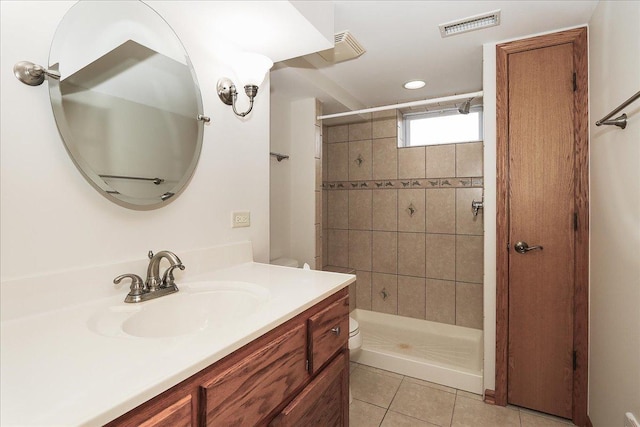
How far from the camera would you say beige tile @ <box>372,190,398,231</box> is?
10.4 ft

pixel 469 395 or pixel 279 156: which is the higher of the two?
pixel 279 156

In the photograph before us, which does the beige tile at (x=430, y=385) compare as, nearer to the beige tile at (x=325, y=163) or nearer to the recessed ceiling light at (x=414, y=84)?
the beige tile at (x=325, y=163)

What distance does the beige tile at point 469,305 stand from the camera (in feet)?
9.28

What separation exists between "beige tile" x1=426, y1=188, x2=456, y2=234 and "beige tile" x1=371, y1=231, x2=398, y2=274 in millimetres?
376

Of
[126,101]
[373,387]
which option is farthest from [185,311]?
[373,387]

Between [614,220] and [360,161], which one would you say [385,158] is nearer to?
[360,161]

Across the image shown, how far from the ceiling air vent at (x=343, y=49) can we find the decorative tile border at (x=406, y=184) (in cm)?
136

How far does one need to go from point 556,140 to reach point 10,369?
2.36 m

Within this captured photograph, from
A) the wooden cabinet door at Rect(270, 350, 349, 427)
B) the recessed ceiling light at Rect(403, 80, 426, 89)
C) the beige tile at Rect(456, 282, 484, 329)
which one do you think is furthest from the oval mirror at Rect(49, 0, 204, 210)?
the beige tile at Rect(456, 282, 484, 329)

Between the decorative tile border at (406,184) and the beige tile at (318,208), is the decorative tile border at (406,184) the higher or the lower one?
the higher one

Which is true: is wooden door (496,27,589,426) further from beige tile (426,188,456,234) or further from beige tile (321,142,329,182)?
beige tile (321,142,329,182)

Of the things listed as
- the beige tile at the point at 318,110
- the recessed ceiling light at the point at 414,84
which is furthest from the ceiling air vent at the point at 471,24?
the beige tile at the point at 318,110

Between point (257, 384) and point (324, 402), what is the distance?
42 cm

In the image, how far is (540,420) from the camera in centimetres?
183
